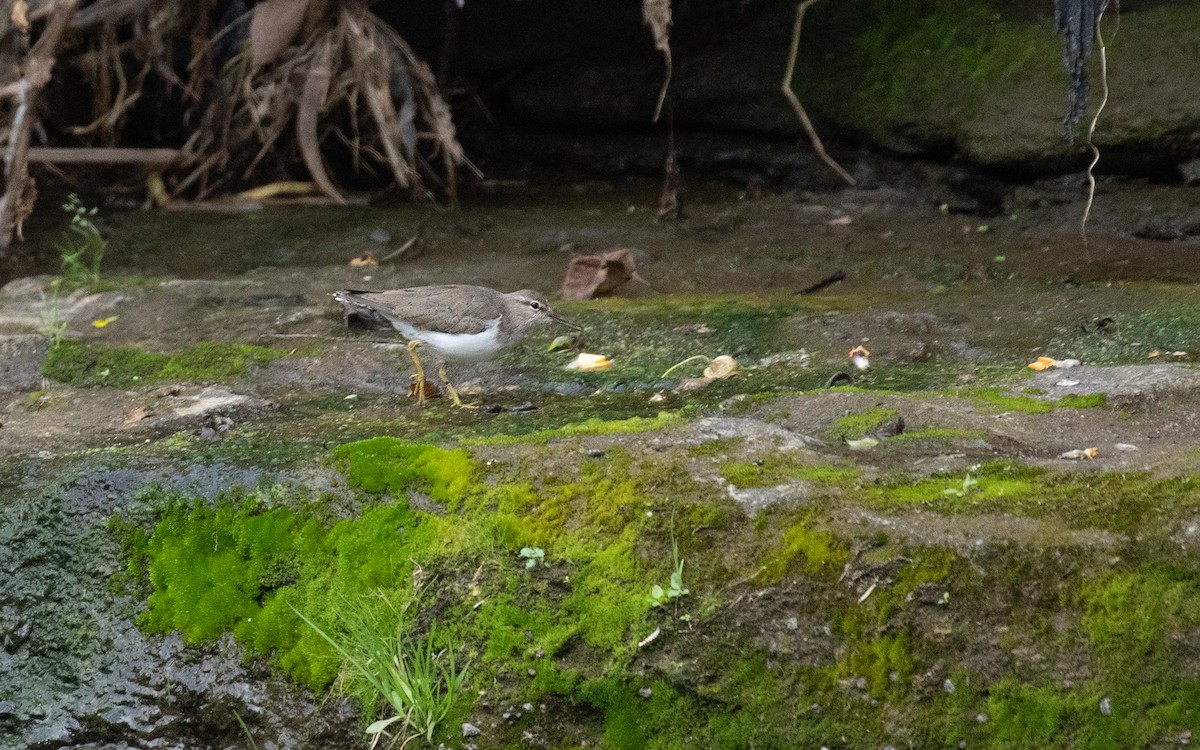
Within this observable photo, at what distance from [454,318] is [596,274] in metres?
1.85

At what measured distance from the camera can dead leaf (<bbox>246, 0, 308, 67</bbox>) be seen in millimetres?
9219

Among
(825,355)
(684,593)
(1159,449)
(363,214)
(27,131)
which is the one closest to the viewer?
(684,593)

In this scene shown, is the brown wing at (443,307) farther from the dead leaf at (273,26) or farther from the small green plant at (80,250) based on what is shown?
the dead leaf at (273,26)

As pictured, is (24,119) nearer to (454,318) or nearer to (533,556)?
(454,318)

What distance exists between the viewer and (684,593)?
3.61 meters

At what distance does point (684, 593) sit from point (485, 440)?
37.0 inches

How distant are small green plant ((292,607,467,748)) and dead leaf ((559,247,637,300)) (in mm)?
3440

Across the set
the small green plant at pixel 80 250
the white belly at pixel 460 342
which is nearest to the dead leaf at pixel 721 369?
the white belly at pixel 460 342

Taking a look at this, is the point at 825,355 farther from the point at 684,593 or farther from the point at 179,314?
the point at 179,314

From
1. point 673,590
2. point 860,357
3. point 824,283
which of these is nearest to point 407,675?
point 673,590

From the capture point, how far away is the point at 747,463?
3953mm

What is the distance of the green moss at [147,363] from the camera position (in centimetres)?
543

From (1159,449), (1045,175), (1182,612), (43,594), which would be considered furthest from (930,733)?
(1045,175)

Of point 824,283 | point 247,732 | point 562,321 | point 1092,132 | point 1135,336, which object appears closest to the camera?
point 247,732
